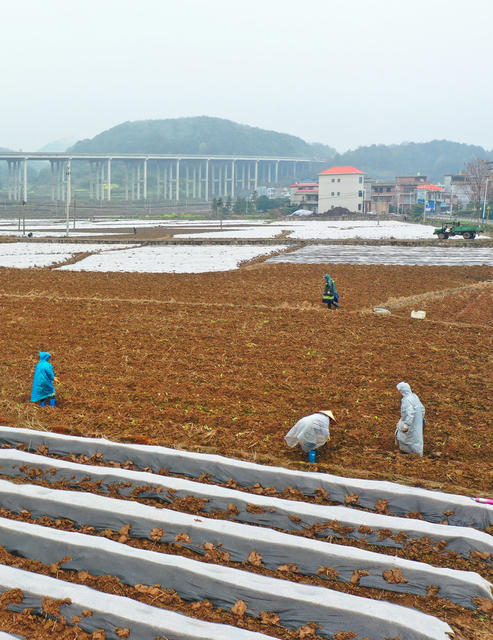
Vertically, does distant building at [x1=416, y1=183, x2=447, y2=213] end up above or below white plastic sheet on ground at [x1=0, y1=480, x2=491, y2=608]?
above

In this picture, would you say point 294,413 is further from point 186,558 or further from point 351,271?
point 351,271

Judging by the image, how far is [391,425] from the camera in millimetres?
9227

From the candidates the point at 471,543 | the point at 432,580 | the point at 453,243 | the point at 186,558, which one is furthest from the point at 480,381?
the point at 453,243

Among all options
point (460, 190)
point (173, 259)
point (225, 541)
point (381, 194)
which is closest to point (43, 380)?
point (225, 541)

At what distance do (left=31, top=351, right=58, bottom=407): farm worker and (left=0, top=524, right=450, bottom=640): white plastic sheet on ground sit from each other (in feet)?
12.6

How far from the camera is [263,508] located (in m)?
6.66

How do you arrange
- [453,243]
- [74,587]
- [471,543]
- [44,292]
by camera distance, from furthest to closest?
[453,243], [44,292], [471,543], [74,587]

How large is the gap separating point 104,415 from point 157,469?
82.6 inches

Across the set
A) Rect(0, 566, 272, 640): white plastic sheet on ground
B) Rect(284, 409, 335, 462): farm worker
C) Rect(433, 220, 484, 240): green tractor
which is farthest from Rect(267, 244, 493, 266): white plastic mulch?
Rect(0, 566, 272, 640): white plastic sheet on ground

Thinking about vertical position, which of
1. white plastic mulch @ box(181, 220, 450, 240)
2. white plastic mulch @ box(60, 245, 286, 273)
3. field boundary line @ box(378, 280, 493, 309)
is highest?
white plastic mulch @ box(181, 220, 450, 240)

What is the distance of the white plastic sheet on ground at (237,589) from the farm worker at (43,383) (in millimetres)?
3834

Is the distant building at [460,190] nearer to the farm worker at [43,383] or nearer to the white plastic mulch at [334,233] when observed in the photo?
the white plastic mulch at [334,233]

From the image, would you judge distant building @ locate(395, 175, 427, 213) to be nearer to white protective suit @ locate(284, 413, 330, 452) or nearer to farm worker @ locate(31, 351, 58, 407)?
farm worker @ locate(31, 351, 58, 407)

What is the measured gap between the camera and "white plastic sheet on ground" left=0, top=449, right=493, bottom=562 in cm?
626
